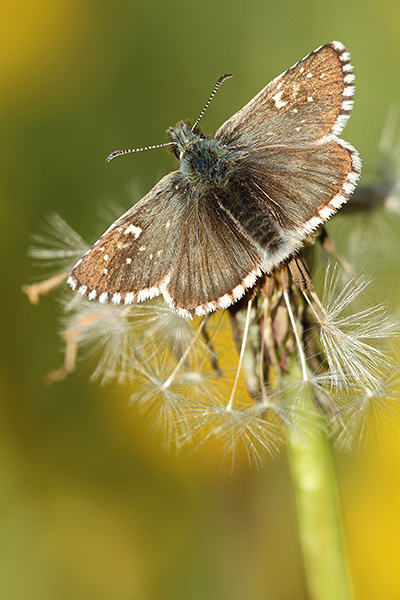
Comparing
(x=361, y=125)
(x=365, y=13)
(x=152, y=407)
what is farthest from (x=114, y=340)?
(x=365, y=13)

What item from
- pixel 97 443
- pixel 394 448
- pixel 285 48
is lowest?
pixel 394 448

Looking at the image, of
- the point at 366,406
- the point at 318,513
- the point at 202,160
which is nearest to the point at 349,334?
the point at 366,406

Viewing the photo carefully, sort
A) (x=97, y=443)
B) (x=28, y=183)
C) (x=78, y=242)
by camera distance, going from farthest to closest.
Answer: (x=28, y=183) < (x=97, y=443) < (x=78, y=242)

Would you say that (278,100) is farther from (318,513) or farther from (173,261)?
(318,513)

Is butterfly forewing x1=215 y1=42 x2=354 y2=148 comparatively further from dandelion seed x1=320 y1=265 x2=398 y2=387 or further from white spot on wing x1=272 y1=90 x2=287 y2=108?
dandelion seed x1=320 y1=265 x2=398 y2=387

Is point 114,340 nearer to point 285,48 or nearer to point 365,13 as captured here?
point 285,48

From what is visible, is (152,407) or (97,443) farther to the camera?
(97,443)
